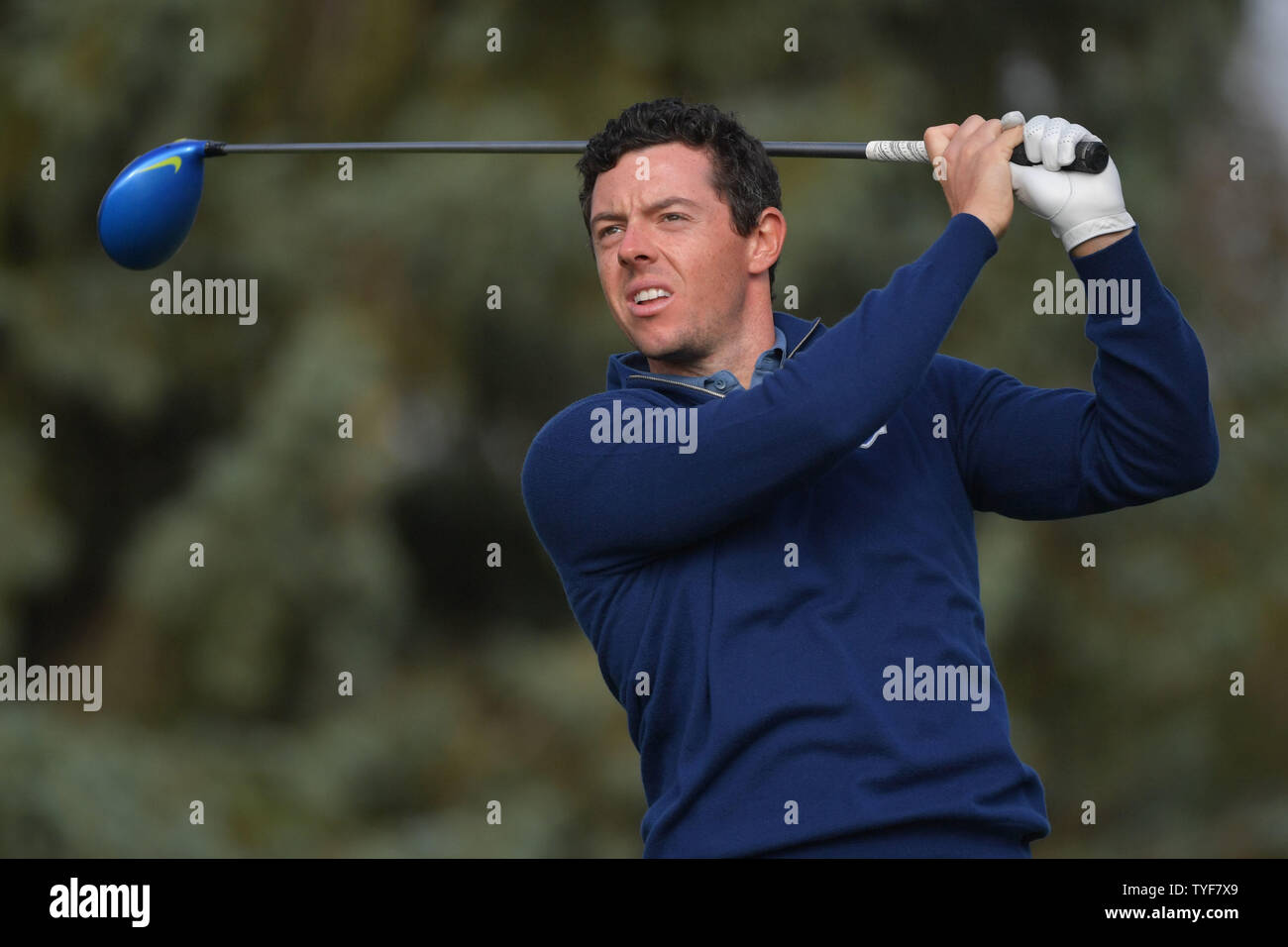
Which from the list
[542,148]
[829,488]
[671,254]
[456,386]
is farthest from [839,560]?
[456,386]

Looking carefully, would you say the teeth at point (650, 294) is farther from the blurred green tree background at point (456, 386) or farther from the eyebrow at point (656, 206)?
the blurred green tree background at point (456, 386)

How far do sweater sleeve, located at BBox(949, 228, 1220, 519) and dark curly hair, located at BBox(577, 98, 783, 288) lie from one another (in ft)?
1.06

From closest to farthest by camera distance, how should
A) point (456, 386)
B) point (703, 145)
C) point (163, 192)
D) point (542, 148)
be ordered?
point (703, 145) → point (542, 148) → point (163, 192) → point (456, 386)

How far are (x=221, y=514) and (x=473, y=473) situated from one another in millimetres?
946

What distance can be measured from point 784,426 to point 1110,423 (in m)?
0.38

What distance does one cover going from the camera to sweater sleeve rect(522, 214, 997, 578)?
1.65 meters

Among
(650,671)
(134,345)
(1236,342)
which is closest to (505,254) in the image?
(134,345)

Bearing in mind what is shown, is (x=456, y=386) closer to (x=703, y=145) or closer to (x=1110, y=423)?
(x=703, y=145)

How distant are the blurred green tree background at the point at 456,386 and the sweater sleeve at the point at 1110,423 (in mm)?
3267

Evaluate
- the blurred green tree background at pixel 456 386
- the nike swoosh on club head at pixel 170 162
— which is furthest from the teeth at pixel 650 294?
the blurred green tree background at pixel 456 386

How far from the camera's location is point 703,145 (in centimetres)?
204

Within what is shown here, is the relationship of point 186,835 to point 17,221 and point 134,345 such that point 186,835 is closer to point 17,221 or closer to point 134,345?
point 134,345

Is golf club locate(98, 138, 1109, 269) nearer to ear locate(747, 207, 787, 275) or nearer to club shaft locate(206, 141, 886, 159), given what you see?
club shaft locate(206, 141, 886, 159)

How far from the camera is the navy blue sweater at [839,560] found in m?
1.65
